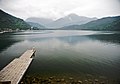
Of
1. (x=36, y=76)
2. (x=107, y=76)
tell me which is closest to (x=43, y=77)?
(x=36, y=76)

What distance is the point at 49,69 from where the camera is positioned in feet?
120

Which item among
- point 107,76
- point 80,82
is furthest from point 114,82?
point 80,82

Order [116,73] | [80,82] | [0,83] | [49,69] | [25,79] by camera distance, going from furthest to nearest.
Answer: [49,69]
[116,73]
[25,79]
[80,82]
[0,83]

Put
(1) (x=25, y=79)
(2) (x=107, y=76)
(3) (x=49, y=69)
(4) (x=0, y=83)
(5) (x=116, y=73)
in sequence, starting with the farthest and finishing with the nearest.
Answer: (3) (x=49, y=69) → (5) (x=116, y=73) → (2) (x=107, y=76) → (1) (x=25, y=79) → (4) (x=0, y=83)

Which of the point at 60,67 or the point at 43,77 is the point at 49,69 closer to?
the point at 60,67

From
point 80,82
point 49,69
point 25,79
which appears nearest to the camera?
point 80,82

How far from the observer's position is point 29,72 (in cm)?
3438

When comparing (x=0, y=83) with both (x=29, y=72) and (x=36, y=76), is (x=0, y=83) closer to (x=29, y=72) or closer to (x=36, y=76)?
(x=36, y=76)

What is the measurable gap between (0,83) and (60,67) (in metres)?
17.9

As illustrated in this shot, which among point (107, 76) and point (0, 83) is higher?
point (0, 83)

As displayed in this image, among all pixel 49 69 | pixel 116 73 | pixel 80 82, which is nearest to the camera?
pixel 80 82

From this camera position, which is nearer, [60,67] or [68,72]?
[68,72]

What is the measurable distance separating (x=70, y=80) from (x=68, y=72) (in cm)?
551

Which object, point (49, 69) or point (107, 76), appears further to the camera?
point (49, 69)
